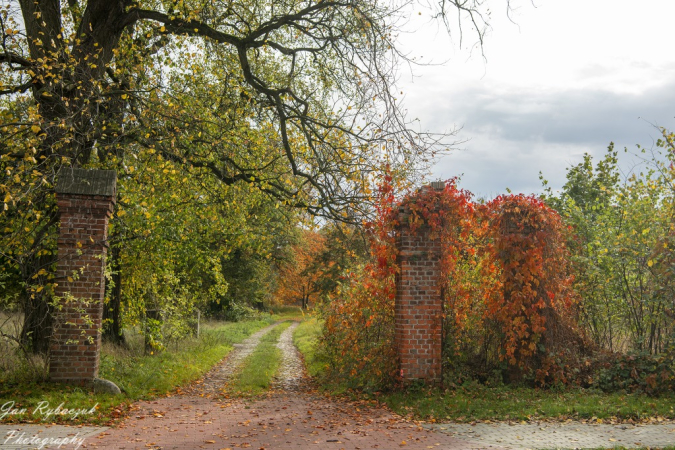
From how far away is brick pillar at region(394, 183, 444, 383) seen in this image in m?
8.85

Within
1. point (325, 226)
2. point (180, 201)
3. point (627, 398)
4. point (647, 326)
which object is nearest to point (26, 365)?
point (180, 201)

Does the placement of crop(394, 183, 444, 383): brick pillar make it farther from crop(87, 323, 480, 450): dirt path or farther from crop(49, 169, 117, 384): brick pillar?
crop(49, 169, 117, 384): brick pillar

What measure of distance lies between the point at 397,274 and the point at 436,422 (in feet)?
9.22

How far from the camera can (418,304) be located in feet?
29.3

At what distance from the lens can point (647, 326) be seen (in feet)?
32.4

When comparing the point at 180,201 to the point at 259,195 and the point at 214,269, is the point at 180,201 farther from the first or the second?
the point at 214,269

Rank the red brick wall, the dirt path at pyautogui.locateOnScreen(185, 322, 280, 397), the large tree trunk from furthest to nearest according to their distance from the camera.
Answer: the large tree trunk < the dirt path at pyautogui.locateOnScreen(185, 322, 280, 397) < the red brick wall

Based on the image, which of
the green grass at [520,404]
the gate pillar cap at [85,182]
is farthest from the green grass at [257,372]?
the gate pillar cap at [85,182]

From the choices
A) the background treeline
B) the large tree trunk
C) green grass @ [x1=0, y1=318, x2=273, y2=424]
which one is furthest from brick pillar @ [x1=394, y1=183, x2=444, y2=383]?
the large tree trunk

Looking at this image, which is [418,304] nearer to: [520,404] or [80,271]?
[520,404]

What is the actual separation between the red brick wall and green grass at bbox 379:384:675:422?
191 inches

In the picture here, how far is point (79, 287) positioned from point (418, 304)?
561 cm

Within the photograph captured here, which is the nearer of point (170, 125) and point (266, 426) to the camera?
point (266, 426)

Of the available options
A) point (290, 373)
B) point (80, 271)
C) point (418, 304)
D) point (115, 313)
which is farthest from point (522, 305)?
point (115, 313)
